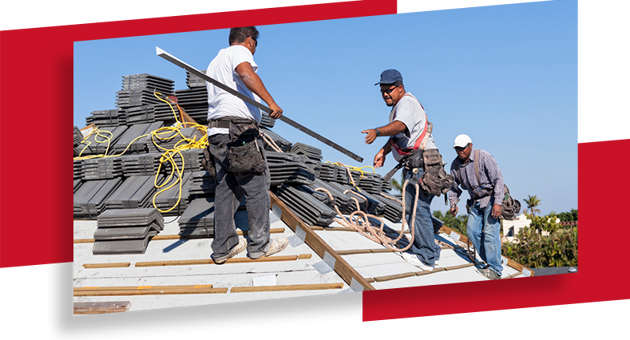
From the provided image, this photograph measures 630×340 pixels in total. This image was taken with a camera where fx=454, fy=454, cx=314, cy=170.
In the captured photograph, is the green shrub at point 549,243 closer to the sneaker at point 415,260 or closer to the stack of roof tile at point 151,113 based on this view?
the sneaker at point 415,260

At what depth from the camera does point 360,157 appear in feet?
16.9

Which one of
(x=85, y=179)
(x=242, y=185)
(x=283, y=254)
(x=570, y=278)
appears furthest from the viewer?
(x=85, y=179)

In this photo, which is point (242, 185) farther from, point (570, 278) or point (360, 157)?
point (570, 278)

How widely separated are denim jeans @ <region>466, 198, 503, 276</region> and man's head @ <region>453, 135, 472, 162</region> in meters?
0.66

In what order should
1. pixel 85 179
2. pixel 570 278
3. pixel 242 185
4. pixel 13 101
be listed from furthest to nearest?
1. pixel 85 179
2. pixel 570 278
3. pixel 13 101
4. pixel 242 185

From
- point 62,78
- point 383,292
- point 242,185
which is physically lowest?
point 383,292

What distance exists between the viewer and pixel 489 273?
18.7ft

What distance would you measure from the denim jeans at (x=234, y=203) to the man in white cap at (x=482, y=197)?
7.93 feet

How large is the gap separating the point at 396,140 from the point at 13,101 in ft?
14.0

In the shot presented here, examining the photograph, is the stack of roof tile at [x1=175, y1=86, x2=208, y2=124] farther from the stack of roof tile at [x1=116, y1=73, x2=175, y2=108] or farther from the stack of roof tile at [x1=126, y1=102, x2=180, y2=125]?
the stack of roof tile at [x1=116, y1=73, x2=175, y2=108]

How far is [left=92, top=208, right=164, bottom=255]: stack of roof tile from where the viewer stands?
481 centimetres

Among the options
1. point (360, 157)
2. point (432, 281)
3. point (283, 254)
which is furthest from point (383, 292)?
point (360, 157)

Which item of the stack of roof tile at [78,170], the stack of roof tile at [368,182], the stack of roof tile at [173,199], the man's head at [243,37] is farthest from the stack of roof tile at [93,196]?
the stack of roof tile at [368,182]

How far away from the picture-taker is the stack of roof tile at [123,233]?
4.81 m
